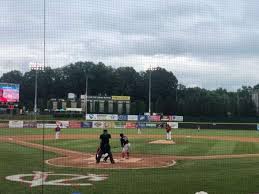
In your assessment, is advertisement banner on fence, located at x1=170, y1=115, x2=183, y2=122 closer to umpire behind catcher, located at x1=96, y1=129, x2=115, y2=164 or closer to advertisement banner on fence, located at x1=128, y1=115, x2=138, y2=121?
advertisement banner on fence, located at x1=128, y1=115, x2=138, y2=121

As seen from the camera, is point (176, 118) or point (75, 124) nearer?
point (75, 124)

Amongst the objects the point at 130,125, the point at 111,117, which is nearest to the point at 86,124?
the point at 130,125

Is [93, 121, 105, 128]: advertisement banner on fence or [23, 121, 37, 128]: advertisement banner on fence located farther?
[93, 121, 105, 128]: advertisement banner on fence

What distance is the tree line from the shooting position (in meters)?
49.6

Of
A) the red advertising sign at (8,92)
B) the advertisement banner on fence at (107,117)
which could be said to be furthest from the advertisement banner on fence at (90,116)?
the red advertising sign at (8,92)

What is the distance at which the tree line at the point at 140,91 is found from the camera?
163ft

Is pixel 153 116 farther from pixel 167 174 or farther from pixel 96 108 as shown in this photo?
pixel 167 174

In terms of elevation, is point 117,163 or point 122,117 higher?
point 122,117

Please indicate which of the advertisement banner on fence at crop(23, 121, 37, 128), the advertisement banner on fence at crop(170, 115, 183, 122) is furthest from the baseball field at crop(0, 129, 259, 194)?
the advertisement banner on fence at crop(170, 115, 183, 122)

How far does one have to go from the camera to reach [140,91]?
204 ft

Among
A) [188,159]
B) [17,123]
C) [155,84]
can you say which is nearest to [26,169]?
[188,159]

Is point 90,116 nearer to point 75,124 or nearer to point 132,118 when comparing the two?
point 132,118

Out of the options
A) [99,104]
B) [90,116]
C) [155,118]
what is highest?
[99,104]

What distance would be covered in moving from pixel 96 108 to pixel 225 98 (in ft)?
60.9
